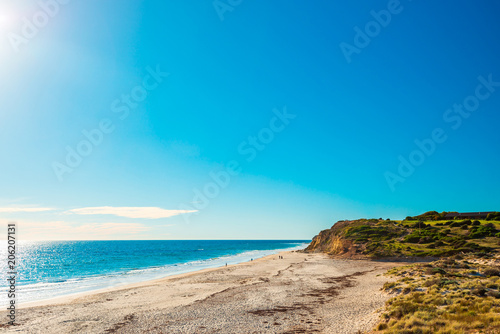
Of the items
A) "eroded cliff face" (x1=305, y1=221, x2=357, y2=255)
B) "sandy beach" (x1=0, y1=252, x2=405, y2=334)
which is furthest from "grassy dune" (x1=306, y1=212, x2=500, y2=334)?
"sandy beach" (x1=0, y1=252, x2=405, y2=334)

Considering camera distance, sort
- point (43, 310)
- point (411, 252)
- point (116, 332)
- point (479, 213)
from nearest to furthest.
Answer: point (116, 332)
point (43, 310)
point (411, 252)
point (479, 213)

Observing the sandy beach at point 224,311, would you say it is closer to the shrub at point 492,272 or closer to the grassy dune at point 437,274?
the grassy dune at point 437,274

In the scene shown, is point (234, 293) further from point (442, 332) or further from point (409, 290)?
point (442, 332)

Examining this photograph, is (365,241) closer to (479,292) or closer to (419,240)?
(419,240)

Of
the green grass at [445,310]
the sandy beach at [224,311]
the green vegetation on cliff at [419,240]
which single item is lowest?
the sandy beach at [224,311]

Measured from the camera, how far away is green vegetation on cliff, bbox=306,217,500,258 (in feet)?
165

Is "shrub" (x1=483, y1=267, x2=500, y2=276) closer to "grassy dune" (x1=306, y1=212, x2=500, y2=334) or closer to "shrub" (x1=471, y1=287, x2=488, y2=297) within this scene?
"grassy dune" (x1=306, y1=212, x2=500, y2=334)

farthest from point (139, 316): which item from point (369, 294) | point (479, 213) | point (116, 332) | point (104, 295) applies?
point (479, 213)

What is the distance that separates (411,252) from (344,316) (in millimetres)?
40978

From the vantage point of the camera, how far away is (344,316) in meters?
18.7

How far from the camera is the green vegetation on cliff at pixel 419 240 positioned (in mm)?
50250

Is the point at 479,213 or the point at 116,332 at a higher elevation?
the point at 479,213

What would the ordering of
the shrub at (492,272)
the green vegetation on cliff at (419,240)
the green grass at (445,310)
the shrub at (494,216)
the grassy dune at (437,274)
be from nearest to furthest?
the green grass at (445,310), the grassy dune at (437,274), the shrub at (492,272), the green vegetation on cliff at (419,240), the shrub at (494,216)

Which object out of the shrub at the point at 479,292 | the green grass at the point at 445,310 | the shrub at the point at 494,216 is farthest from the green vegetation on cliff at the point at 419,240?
the shrub at the point at 479,292
